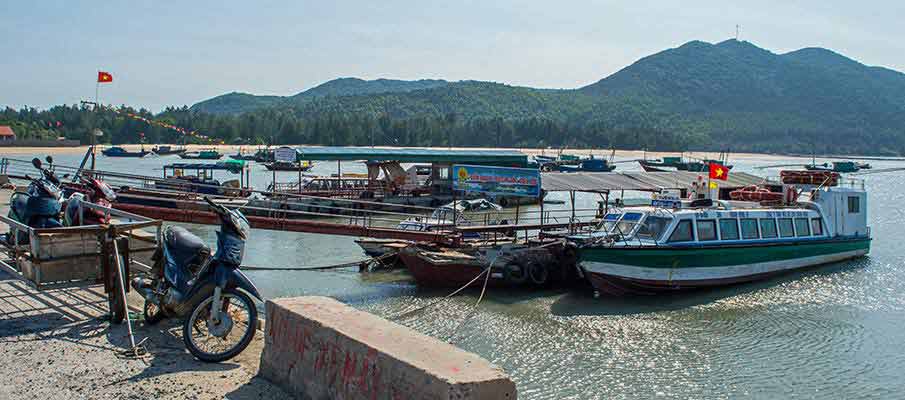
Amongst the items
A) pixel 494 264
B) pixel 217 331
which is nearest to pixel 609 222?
pixel 494 264

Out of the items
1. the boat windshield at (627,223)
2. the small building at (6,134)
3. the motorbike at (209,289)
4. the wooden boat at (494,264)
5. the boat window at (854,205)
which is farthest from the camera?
the small building at (6,134)

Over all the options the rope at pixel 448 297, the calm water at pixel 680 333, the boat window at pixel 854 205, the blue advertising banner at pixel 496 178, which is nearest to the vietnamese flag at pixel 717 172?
the calm water at pixel 680 333

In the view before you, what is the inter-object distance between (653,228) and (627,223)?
796mm

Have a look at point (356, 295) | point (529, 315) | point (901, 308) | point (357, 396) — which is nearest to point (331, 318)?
→ point (357, 396)

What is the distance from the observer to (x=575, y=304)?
2097cm

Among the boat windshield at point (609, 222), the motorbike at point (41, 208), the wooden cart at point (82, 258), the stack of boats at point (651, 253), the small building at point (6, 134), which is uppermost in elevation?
the small building at point (6, 134)

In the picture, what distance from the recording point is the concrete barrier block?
584 cm

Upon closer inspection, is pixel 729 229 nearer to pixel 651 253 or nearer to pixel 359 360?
pixel 651 253

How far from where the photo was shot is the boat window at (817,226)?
26.5m

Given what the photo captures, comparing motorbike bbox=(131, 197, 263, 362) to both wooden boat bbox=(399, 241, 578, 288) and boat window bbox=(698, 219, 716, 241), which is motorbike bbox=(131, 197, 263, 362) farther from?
boat window bbox=(698, 219, 716, 241)

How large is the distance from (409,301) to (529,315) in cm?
349

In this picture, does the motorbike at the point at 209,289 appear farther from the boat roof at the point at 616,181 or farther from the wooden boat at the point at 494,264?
the boat roof at the point at 616,181

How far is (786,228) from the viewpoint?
2517 cm

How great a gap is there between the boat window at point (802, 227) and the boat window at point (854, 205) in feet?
10.1
